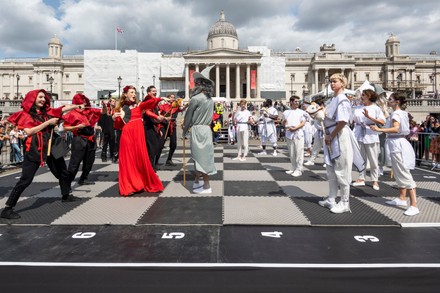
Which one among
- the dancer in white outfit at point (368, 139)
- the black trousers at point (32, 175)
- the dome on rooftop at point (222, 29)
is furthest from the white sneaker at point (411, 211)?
the dome on rooftop at point (222, 29)

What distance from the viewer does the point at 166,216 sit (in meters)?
4.99

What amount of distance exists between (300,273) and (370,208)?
2.99m

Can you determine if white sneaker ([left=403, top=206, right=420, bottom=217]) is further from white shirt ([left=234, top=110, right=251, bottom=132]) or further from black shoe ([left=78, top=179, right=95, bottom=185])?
white shirt ([left=234, top=110, right=251, bottom=132])

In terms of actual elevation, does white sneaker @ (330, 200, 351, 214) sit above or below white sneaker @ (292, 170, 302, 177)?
below

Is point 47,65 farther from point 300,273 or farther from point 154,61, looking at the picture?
point 300,273

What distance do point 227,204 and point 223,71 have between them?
72.3 m

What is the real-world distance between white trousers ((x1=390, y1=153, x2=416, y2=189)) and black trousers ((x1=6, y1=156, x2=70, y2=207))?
5.82 m

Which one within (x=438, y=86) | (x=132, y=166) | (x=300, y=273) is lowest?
(x=300, y=273)

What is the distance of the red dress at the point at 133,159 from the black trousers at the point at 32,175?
1078mm

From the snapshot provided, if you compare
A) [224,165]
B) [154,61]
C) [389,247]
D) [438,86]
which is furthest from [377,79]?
[389,247]

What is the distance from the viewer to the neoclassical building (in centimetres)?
6994

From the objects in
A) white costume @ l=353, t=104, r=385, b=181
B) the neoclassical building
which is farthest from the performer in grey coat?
the neoclassical building

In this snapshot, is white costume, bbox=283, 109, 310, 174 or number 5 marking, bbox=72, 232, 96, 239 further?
white costume, bbox=283, 109, 310, 174

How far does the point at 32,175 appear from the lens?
16.4 feet
